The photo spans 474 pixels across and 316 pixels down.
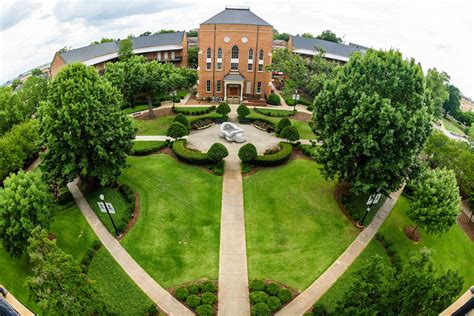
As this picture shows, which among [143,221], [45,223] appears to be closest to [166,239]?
[143,221]

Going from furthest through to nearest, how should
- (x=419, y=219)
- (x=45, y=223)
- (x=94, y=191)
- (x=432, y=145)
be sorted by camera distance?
(x=432, y=145) → (x=94, y=191) → (x=419, y=219) → (x=45, y=223)

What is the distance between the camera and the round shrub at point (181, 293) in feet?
71.4

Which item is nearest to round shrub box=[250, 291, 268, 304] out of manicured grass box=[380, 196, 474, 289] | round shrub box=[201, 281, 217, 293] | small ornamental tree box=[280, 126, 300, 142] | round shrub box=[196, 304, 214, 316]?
round shrub box=[201, 281, 217, 293]

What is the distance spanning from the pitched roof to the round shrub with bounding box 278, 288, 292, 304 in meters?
47.5

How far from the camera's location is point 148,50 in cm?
7438

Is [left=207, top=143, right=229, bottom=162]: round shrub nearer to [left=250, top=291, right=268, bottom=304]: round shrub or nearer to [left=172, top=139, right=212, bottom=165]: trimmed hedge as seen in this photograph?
[left=172, top=139, right=212, bottom=165]: trimmed hedge

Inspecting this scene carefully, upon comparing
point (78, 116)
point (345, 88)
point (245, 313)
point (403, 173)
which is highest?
A: point (345, 88)

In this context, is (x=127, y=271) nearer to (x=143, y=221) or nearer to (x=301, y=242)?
(x=143, y=221)

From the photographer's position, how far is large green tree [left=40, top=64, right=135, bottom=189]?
26719mm

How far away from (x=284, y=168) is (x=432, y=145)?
53.7 feet

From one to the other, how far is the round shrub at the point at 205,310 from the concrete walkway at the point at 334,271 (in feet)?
14.8

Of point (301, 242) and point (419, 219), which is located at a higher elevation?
point (419, 219)

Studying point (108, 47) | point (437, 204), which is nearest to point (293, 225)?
point (437, 204)

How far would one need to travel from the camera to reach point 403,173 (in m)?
26.5
